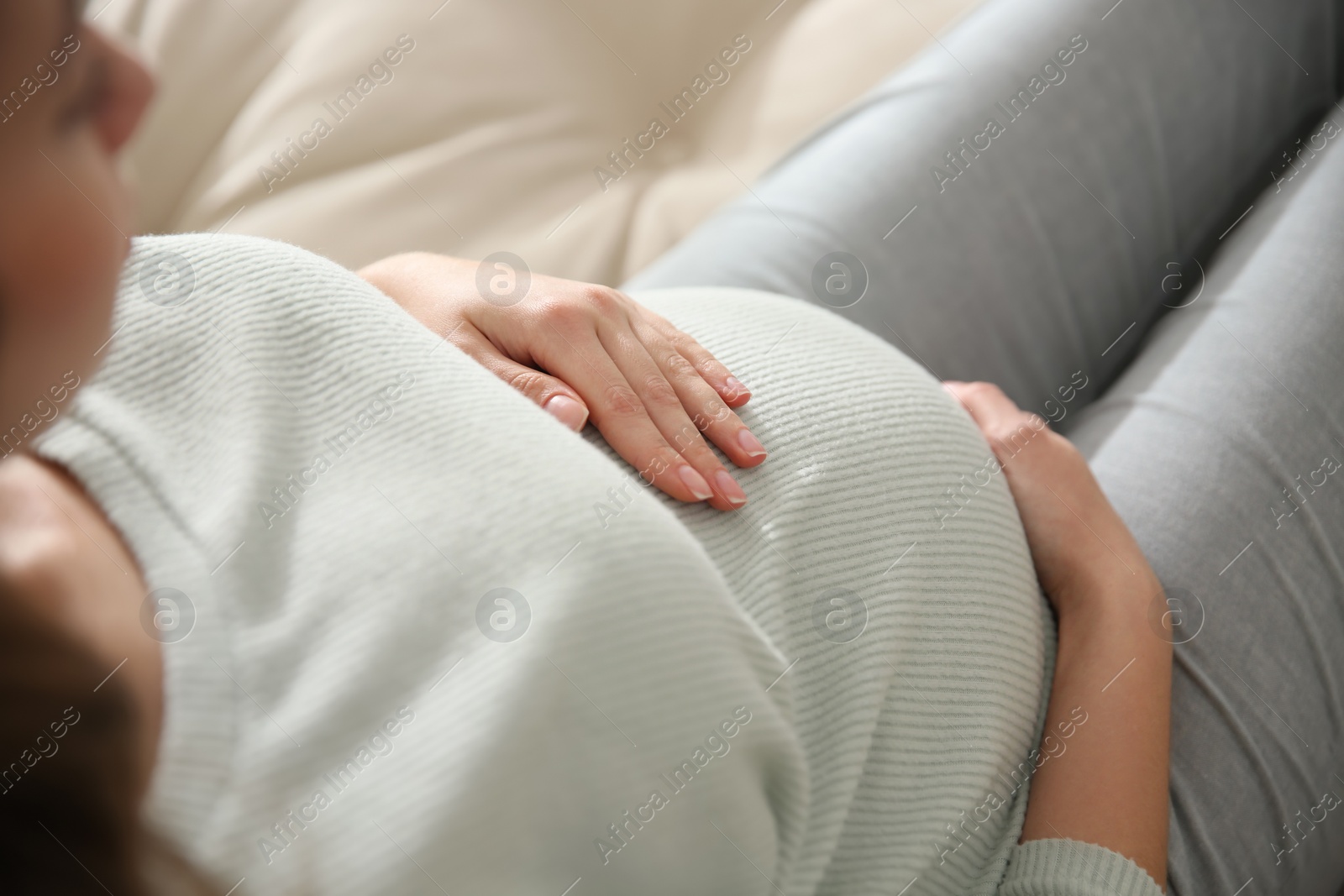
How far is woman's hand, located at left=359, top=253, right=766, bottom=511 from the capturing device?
0.45 m

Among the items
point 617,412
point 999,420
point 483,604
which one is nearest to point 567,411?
point 617,412

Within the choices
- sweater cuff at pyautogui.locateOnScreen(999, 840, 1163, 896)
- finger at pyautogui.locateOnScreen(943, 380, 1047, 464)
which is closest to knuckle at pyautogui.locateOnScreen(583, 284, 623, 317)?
finger at pyautogui.locateOnScreen(943, 380, 1047, 464)

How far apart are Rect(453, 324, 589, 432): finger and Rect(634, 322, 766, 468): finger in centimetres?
5

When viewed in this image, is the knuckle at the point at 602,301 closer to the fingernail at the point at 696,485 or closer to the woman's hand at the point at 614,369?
the woman's hand at the point at 614,369

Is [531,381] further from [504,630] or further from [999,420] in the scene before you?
[999,420]

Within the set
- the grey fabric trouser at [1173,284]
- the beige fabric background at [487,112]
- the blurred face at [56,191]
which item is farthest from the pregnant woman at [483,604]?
the beige fabric background at [487,112]

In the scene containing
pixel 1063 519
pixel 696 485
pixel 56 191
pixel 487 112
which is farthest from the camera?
pixel 487 112

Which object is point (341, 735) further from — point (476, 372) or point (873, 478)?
point (873, 478)

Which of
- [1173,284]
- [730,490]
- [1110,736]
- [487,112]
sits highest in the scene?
[487,112]

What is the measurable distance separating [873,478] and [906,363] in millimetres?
107

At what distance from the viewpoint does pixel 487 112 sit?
0.89 meters

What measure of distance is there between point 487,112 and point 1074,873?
2.57 ft

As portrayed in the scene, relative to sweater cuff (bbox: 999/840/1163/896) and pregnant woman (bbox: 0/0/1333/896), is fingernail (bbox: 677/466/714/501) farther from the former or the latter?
sweater cuff (bbox: 999/840/1163/896)

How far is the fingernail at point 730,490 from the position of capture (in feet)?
1.43
